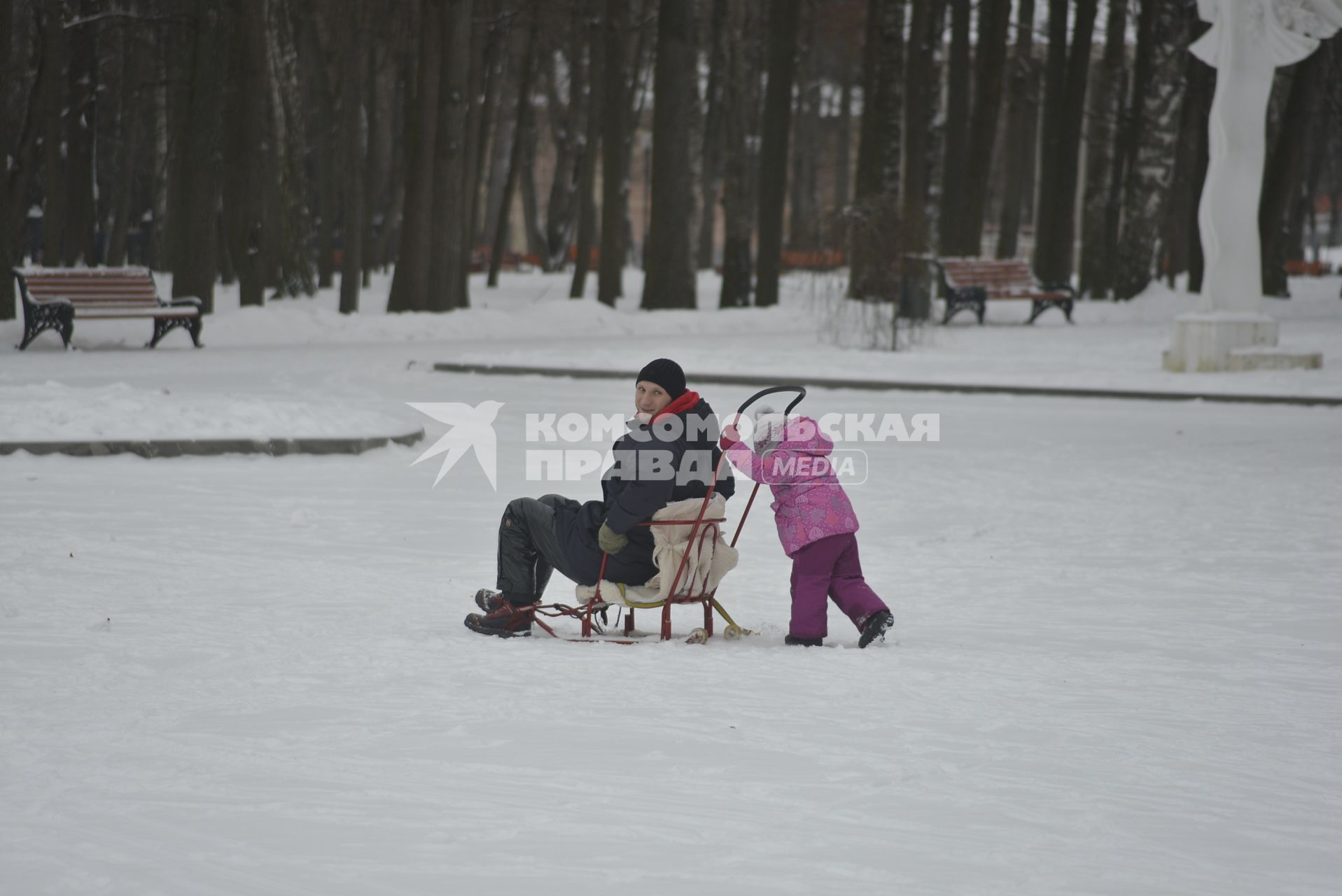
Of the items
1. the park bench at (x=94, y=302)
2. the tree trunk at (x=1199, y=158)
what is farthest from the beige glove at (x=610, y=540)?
the tree trunk at (x=1199, y=158)

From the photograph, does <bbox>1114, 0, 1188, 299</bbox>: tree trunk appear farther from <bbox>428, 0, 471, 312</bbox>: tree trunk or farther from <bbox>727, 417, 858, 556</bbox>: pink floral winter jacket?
<bbox>727, 417, 858, 556</bbox>: pink floral winter jacket

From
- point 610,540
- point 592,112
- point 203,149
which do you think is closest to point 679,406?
point 610,540

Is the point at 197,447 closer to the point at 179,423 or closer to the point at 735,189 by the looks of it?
the point at 179,423

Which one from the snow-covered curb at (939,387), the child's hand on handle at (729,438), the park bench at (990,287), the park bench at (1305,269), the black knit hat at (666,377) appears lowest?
the snow-covered curb at (939,387)

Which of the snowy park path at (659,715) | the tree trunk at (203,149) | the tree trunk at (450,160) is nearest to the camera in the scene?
the snowy park path at (659,715)

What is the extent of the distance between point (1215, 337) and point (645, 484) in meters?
13.6

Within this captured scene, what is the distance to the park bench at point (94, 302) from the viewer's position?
19.6m

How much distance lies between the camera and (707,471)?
20.0 ft

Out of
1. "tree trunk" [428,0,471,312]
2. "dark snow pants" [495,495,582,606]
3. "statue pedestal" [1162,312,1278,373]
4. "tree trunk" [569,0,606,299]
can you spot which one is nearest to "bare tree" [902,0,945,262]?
"tree trunk" [569,0,606,299]

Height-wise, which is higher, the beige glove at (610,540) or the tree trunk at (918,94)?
the tree trunk at (918,94)

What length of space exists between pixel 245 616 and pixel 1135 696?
11.9ft

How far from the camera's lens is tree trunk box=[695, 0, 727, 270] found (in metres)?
29.7

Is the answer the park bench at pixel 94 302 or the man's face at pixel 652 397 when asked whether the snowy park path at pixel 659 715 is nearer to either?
the man's face at pixel 652 397

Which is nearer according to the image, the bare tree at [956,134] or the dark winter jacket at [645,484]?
the dark winter jacket at [645,484]
